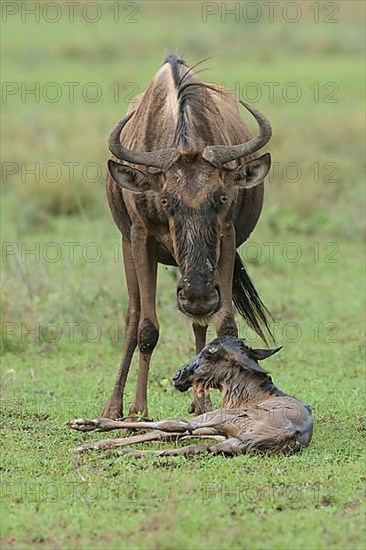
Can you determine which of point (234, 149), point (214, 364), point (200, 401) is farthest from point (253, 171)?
point (200, 401)

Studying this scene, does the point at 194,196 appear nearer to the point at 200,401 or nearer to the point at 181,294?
the point at 181,294

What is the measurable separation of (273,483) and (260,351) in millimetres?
1614

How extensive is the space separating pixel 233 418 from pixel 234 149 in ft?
5.82

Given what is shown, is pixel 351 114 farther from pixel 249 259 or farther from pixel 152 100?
pixel 152 100

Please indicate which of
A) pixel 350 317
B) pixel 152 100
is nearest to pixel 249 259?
pixel 350 317

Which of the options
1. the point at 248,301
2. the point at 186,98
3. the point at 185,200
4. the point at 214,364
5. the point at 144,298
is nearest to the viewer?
the point at 185,200

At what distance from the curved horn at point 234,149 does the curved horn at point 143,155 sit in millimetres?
227

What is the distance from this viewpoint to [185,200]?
770cm

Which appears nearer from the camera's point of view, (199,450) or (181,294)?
(199,450)

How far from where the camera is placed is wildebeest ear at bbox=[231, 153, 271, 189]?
816cm

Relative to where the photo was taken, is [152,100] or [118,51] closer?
[152,100]

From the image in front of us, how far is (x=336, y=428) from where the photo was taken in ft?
27.5

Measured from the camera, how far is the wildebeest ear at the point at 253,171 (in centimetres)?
816

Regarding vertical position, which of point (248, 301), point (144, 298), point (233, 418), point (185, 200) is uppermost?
point (185, 200)
